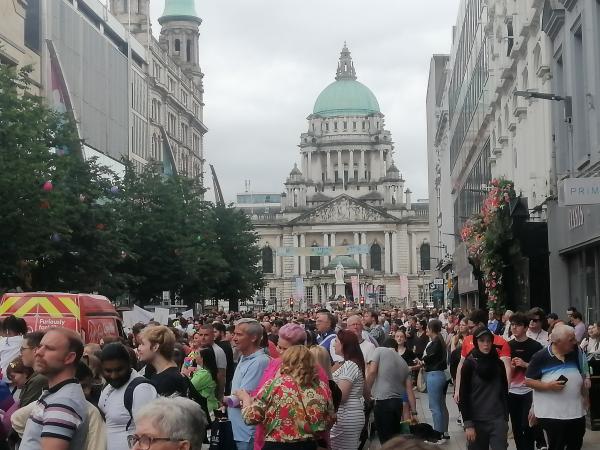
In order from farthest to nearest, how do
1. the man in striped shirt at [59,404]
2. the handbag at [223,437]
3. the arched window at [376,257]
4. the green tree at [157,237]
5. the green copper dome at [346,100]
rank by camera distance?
the green copper dome at [346,100]
the arched window at [376,257]
the green tree at [157,237]
the handbag at [223,437]
the man in striped shirt at [59,404]

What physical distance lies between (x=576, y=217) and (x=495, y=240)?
4.47 metres

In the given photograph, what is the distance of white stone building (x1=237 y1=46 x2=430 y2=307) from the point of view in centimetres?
16488

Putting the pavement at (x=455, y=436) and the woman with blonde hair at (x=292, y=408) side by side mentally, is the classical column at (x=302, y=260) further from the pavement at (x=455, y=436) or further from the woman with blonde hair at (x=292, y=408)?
the woman with blonde hair at (x=292, y=408)

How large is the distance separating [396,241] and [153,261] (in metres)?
117

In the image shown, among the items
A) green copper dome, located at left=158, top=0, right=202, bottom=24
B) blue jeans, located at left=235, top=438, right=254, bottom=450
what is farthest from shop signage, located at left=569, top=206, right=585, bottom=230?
green copper dome, located at left=158, top=0, right=202, bottom=24

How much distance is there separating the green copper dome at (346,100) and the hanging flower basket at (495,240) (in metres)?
155

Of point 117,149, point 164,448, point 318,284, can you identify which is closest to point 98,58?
point 117,149

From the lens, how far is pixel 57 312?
18438 mm

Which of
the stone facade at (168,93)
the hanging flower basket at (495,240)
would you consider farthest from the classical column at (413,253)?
the hanging flower basket at (495,240)

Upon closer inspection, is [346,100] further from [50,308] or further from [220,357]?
[220,357]

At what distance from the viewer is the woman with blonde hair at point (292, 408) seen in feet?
26.0

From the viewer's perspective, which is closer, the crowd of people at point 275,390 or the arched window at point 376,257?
the crowd of people at point 275,390

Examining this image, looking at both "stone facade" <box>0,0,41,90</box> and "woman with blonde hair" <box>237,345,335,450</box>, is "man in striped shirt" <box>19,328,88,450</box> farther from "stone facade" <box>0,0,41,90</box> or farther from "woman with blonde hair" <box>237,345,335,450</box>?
"stone facade" <box>0,0,41,90</box>

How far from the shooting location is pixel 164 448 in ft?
15.5
